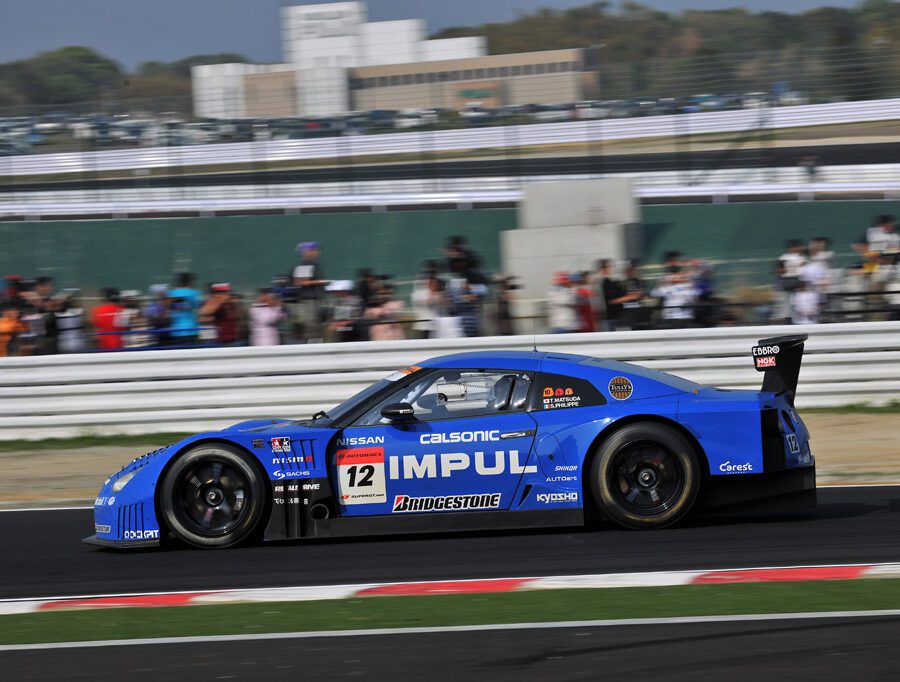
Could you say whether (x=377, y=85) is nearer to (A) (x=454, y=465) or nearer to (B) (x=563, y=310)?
(B) (x=563, y=310)

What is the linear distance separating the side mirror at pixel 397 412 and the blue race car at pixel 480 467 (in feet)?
0.05

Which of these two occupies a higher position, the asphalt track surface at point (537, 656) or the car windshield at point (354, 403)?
the car windshield at point (354, 403)

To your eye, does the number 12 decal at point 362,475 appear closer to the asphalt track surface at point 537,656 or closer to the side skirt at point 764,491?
the side skirt at point 764,491

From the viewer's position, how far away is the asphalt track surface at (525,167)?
73.8ft

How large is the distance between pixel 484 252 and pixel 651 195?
3.25 metres

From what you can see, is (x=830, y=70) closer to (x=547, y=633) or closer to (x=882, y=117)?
(x=882, y=117)

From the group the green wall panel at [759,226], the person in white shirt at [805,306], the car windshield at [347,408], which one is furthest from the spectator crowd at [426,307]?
the car windshield at [347,408]

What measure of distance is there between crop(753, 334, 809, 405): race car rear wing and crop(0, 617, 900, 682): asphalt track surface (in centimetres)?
263

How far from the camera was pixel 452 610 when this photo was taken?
551cm

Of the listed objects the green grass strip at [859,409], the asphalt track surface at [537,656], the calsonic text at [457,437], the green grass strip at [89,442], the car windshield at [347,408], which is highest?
the car windshield at [347,408]

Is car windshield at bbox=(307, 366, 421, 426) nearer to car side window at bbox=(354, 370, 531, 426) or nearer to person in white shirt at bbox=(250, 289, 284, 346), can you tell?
car side window at bbox=(354, 370, 531, 426)

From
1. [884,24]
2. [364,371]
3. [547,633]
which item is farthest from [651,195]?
[884,24]

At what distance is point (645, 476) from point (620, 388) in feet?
1.81

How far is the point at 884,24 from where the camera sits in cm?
3947
